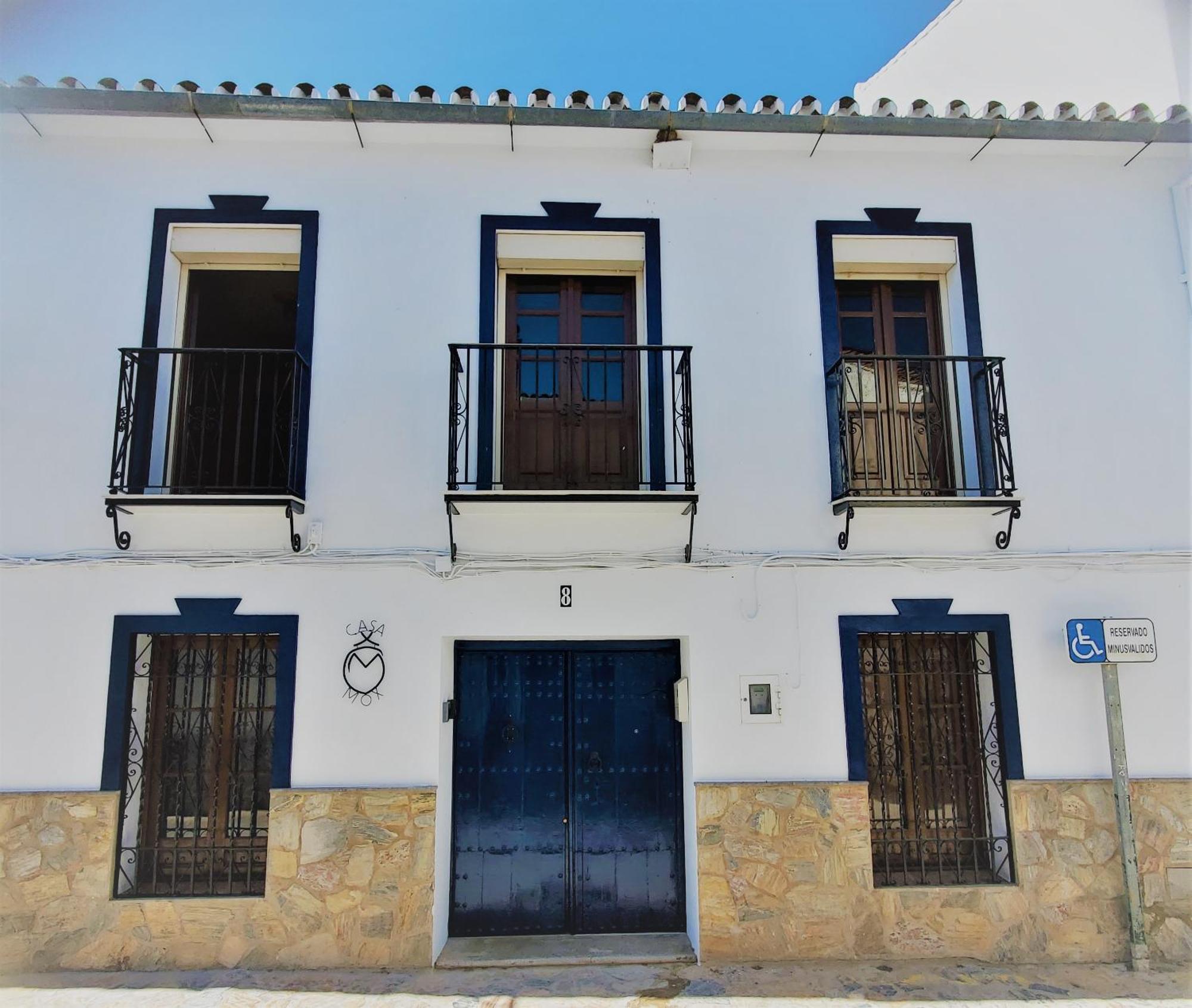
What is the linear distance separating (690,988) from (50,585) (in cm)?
475

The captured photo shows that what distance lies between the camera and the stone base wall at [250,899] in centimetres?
459

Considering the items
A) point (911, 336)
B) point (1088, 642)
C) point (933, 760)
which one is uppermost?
point (911, 336)

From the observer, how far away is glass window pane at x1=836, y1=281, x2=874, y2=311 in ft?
19.1

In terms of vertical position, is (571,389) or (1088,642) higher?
(571,389)

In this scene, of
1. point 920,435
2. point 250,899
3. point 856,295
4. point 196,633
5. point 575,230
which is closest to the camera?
point 250,899

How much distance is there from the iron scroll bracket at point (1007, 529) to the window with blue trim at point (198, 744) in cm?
474

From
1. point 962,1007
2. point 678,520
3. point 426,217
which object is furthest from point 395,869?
point 426,217

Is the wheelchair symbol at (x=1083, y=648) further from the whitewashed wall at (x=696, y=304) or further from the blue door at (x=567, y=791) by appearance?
the blue door at (x=567, y=791)

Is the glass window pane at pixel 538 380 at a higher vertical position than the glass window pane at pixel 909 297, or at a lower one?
lower

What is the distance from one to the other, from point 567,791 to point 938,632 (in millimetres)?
2754

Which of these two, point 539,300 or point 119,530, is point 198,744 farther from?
point 539,300

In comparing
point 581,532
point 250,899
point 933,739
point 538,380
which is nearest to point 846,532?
point 933,739

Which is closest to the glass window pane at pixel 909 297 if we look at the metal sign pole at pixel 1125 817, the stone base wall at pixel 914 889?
the metal sign pole at pixel 1125 817

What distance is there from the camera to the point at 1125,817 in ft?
15.7
